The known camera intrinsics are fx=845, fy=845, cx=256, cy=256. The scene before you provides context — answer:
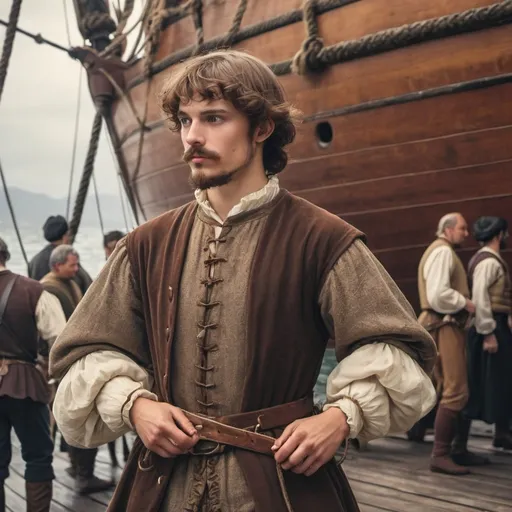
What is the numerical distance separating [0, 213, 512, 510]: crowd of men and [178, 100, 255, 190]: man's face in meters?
2.09

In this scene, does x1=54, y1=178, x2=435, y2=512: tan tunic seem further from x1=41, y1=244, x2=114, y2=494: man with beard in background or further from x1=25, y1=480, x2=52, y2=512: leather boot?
x1=41, y1=244, x2=114, y2=494: man with beard in background

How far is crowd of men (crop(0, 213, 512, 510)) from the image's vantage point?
11.1 feet

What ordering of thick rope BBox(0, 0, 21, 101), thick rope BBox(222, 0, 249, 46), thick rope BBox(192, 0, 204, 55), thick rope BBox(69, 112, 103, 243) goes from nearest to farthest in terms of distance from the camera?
thick rope BBox(222, 0, 249, 46), thick rope BBox(192, 0, 204, 55), thick rope BBox(0, 0, 21, 101), thick rope BBox(69, 112, 103, 243)

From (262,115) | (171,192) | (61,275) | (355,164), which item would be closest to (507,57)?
(355,164)

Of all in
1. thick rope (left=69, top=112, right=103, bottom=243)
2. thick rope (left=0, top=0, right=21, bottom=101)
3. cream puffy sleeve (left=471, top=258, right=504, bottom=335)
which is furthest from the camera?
thick rope (left=69, top=112, right=103, bottom=243)

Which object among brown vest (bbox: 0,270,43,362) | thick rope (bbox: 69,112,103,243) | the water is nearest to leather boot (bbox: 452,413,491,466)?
brown vest (bbox: 0,270,43,362)

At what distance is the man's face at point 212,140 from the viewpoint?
58.4 inches

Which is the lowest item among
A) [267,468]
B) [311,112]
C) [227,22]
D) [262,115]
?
[267,468]

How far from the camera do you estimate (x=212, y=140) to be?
148 cm

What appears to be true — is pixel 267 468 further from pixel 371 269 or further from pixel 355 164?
pixel 355 164

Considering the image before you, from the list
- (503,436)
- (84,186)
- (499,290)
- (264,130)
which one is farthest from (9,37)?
(264,130)

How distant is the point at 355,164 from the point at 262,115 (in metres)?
4.15

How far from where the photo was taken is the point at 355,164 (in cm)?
562

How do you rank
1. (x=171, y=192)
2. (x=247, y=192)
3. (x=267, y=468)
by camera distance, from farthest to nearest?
(x=171, y=192), (x=247, y=192), (x=267, y=468)
